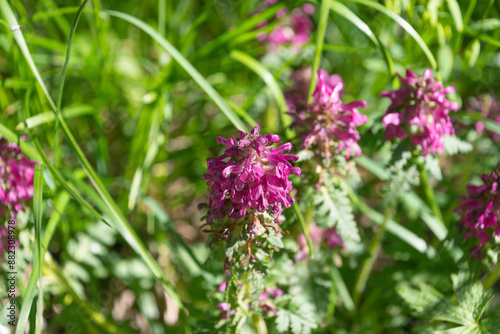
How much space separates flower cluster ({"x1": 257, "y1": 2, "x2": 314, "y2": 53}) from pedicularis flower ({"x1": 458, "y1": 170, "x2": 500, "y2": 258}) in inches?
70.5

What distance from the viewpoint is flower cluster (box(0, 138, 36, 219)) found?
2061mm

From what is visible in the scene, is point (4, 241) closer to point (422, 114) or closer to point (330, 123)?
point (330, 123)

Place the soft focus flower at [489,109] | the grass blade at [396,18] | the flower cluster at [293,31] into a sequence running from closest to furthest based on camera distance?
1. the grass blade at [396,18]
2. the soft focus flower at [489,109]
3. the flower cluster at [293,31]

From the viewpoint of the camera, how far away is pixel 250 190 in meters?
1.64

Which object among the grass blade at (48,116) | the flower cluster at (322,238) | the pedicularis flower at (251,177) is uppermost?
the grass blade at (48,116)

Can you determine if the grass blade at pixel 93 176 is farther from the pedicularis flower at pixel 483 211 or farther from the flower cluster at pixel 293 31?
the flower cluster at pixel 293 31

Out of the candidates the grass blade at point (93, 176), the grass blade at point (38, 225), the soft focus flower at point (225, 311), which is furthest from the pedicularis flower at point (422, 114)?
the grass blade at point (38, 225)

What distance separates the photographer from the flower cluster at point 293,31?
338 cm

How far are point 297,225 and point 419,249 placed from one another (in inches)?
33.5

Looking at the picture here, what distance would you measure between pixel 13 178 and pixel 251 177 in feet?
4.08

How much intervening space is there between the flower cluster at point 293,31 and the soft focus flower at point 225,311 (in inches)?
83.5

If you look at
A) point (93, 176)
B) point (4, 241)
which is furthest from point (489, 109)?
point (4, 241)

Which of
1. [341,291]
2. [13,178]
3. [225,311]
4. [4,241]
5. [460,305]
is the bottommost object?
[460,305]

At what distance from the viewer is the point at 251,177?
165cm
